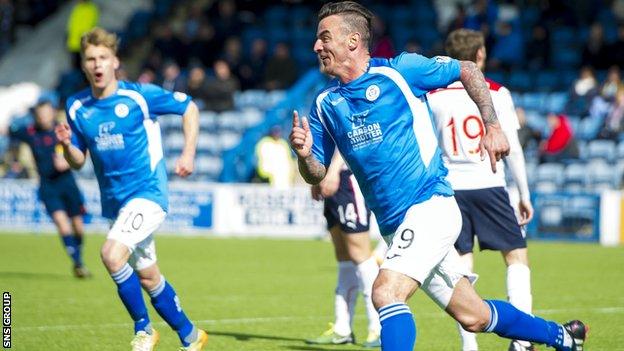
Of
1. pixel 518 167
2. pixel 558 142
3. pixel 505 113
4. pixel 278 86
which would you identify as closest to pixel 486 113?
pixel 505 113

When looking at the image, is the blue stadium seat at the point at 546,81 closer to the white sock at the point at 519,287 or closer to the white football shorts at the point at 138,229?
the white sock at the point at 519,287

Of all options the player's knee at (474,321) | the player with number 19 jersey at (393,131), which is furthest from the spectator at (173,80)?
the player's knee at (474,321)

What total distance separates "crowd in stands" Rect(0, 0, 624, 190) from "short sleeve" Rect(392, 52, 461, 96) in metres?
13.6

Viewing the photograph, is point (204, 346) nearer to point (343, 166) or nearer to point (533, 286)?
point (343, 166)

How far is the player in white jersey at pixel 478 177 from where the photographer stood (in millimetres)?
8812

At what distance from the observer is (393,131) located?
23.0 ft

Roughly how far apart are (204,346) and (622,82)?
1642 cm

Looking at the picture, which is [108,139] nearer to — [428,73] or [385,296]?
[428,73]

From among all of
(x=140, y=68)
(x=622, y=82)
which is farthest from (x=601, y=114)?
(x=140, y=68)

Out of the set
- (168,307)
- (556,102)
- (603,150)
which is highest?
(556,102)

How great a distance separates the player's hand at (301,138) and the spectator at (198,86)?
1984 centimetres

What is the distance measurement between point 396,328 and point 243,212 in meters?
16.9

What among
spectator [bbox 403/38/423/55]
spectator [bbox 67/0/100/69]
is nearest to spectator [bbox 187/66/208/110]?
spectator [bbox 67/0/100/69]

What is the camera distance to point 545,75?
83.8 feet
